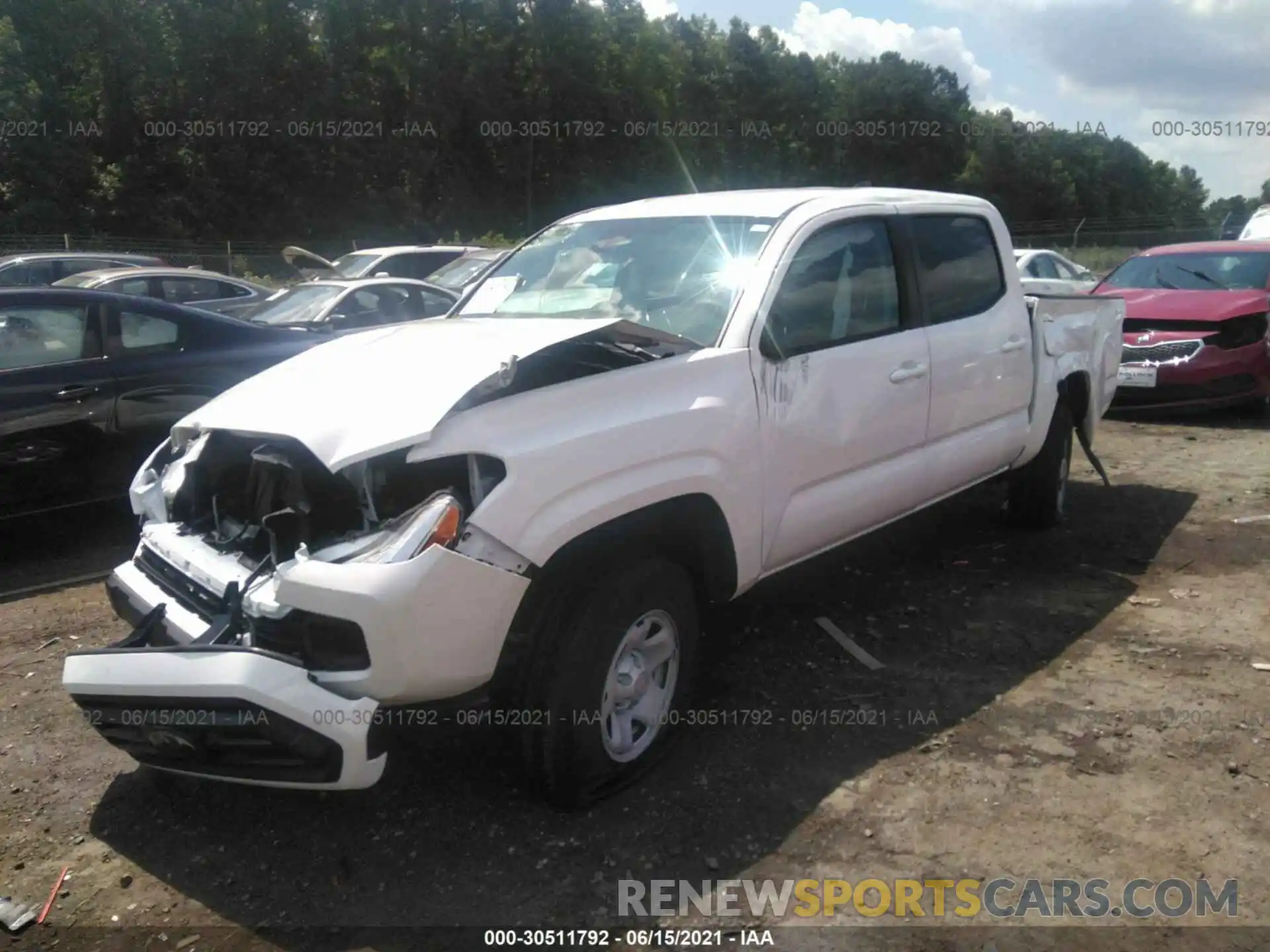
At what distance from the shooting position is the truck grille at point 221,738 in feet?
9.07

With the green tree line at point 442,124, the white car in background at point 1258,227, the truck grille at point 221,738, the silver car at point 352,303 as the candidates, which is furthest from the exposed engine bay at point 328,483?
the green tree line at point 442,124

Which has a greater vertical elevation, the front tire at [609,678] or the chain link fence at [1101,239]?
the chain link fence at [1101,239]

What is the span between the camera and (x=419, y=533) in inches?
111

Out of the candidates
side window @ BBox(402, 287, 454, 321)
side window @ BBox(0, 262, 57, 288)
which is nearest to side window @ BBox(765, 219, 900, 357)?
side window @ BBox(402, 287, 454, 321)

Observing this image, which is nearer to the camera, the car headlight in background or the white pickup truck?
the white pickup truck

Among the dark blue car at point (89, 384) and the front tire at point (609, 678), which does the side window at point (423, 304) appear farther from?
the front tire at point (609, 678)

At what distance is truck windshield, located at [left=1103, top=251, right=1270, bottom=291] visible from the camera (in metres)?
10.1

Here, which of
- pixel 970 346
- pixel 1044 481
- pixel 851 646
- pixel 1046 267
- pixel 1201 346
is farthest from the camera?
pixel 1046 267

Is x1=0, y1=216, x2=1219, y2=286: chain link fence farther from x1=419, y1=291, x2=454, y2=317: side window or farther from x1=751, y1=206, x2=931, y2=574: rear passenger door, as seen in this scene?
x1=751, y1=206, x2=931, y2=574: rear passenger door

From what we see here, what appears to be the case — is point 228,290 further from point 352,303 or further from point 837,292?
point 837,292

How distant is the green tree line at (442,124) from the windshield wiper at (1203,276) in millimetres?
28406

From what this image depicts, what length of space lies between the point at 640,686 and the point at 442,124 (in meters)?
49.2

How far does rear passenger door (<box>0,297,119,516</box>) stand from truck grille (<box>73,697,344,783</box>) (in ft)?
10.1

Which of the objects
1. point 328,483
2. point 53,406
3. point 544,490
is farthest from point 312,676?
point 53,406
